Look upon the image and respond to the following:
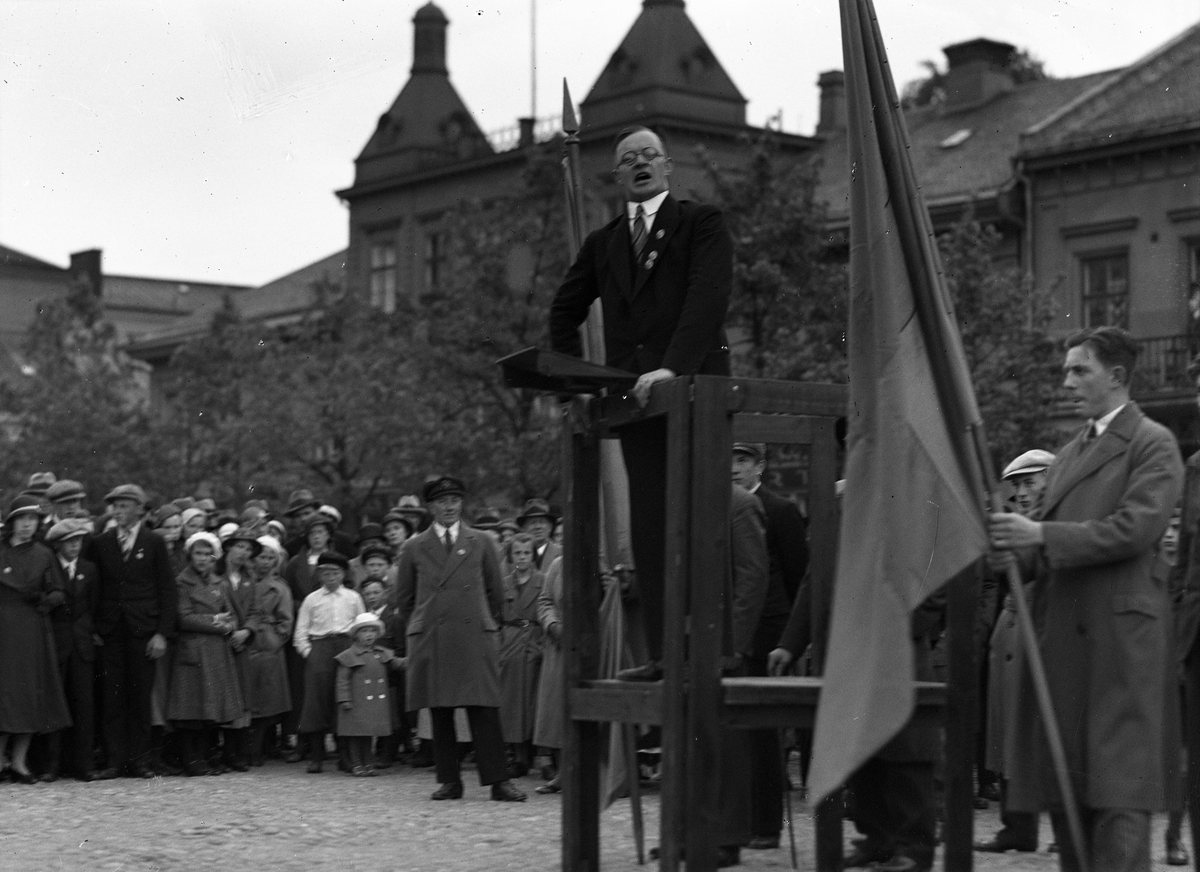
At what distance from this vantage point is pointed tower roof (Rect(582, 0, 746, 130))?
46.4m

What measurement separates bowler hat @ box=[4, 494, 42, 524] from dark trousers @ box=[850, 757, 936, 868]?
7445 millimetres

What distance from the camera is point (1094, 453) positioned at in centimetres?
684

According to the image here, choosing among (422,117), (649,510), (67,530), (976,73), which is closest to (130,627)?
(67,530)

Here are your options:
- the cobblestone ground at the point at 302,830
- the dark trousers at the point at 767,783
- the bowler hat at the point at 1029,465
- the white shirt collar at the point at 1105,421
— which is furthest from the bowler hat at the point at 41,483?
the white shirt collar at the point at 1105,421

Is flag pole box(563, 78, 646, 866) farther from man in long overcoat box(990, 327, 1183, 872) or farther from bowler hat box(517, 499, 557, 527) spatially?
bowler hat box(517, 499, 557, 527)

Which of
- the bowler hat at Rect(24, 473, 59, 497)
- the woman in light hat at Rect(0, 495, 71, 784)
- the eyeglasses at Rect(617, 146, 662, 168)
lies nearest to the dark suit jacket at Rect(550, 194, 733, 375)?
the eyeglasses at Rect(617, 146, 662, 168)

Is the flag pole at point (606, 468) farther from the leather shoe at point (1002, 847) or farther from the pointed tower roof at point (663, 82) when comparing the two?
the pointed tower roof at point (663, 82)

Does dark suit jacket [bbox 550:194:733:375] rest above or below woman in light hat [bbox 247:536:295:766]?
above

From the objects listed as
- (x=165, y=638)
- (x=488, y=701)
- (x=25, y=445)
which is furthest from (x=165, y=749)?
(x=25, y=445)

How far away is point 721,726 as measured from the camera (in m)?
6.84

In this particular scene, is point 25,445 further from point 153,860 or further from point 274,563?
point 153,860

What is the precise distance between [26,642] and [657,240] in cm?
822

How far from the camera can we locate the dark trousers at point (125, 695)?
1472 cm

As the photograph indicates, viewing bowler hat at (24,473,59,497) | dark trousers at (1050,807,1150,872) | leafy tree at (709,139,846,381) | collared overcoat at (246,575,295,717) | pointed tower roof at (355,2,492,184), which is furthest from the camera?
pointed tower roof at (355,2,492,184)
